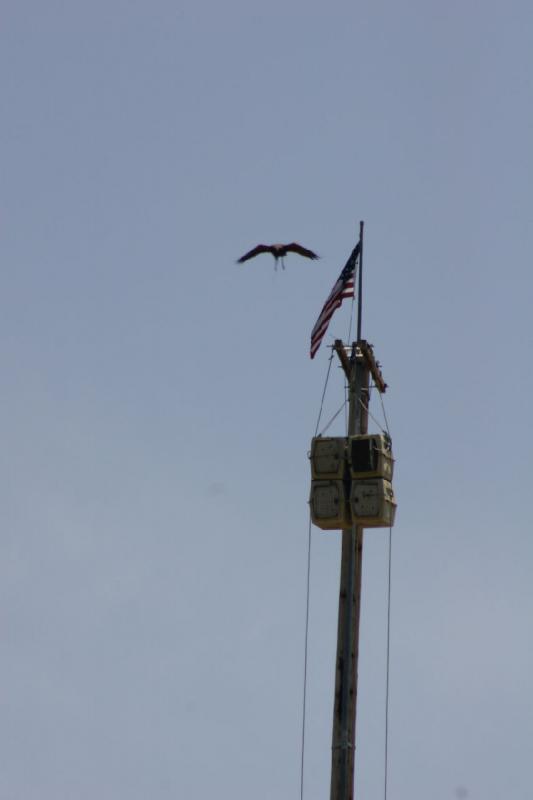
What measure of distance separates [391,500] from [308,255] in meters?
6.77

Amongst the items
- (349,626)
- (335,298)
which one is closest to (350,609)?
(349,626)

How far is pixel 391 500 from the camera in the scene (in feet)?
130

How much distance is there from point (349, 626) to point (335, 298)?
22.0ft

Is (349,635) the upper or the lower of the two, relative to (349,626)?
lower

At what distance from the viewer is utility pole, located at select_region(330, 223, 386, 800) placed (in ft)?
124

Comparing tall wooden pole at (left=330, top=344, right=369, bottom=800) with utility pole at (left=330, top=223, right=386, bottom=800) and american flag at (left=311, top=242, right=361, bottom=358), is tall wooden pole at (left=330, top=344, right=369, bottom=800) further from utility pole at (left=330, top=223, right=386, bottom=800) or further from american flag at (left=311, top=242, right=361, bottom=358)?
american flag at (left=311, top=242, right=361, bottom=358)

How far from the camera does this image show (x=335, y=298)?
138 feet

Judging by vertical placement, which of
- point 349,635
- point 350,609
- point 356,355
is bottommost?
point 349,635

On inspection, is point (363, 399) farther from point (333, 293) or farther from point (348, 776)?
point (348, 776)

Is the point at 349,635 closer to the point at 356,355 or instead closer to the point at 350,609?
the point at 350,609

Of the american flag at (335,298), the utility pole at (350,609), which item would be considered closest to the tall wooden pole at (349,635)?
the utility pole at (350,609)

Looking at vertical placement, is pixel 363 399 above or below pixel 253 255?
below

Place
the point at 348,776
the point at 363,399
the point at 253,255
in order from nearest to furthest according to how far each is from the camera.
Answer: the point at 348,776 < the point at 363,399 < the point at 253,255

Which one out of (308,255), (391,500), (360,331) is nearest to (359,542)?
(391,500)
